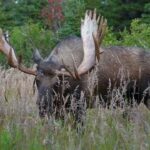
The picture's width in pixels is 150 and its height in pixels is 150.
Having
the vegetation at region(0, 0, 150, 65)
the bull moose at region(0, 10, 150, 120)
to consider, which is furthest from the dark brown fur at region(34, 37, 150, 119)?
the vegetation at region(0, 0, 150, 65)

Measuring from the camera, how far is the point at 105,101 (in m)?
8.62

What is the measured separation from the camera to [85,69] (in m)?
8.63

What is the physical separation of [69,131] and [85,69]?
1.82 metres

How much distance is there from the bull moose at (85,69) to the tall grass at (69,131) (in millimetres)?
315

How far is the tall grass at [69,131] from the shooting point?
6363mm

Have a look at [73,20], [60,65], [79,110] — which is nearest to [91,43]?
[60,65]

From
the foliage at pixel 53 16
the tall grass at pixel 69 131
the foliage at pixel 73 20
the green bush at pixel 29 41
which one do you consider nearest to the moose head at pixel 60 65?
the tall grass at pixel 69 131

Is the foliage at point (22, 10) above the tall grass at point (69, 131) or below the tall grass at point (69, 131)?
below

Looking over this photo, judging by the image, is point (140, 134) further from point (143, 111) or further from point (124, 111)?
point (143, 111)

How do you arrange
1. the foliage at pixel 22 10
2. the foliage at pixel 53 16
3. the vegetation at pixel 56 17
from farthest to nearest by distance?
the foliage at pixel 22 10 < the foliage at pixel 53 16 < the vegetation at pixel 56 17

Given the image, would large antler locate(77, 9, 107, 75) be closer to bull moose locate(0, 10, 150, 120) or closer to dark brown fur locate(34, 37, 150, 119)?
bull moose locate(0, 10, 150, 120)

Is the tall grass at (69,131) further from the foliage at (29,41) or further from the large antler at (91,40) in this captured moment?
the foliage at (29,41)

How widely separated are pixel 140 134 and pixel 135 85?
A: 2.92 metres

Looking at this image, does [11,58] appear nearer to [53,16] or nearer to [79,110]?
[79,110]
